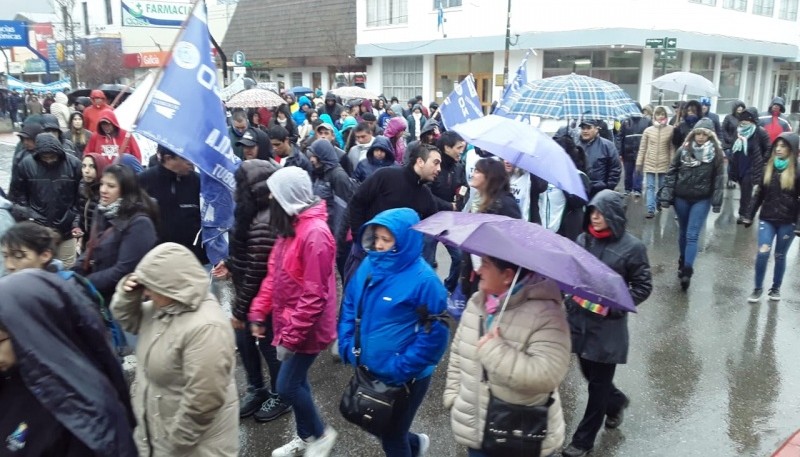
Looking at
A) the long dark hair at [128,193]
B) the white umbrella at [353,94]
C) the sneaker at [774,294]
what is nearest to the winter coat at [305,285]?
the long dark hair at [128,193]

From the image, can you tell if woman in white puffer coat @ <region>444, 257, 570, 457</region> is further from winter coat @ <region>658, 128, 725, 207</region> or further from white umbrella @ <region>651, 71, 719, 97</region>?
white umbrella @ <region>651, 71, 719, 97</region>

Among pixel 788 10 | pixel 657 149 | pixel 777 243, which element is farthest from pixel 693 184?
pixel 788 10

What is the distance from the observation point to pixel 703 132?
22.7ft

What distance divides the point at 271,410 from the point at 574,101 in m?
3.88

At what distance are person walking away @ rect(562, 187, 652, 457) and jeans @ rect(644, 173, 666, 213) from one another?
7.31 meters

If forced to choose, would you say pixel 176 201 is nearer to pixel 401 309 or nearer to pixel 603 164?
pixel 401 309

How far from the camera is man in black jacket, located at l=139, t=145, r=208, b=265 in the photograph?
5039 mm

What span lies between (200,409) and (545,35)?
23.8 meters

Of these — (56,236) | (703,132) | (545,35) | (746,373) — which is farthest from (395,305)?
(545,35)

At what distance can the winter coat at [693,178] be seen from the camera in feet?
22.4

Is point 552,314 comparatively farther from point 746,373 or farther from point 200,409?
point 746,373

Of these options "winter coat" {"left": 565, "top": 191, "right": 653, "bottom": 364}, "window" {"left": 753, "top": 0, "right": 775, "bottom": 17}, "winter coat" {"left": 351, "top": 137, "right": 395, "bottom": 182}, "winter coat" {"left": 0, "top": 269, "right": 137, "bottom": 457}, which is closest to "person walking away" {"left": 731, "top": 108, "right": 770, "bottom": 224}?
"winter coat" {"left": 351, "top": 137, "right": 395, "bottom": 182}

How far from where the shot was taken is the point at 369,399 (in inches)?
126

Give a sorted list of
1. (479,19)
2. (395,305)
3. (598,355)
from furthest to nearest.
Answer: (479,19) → (598,355) → (395,305)
